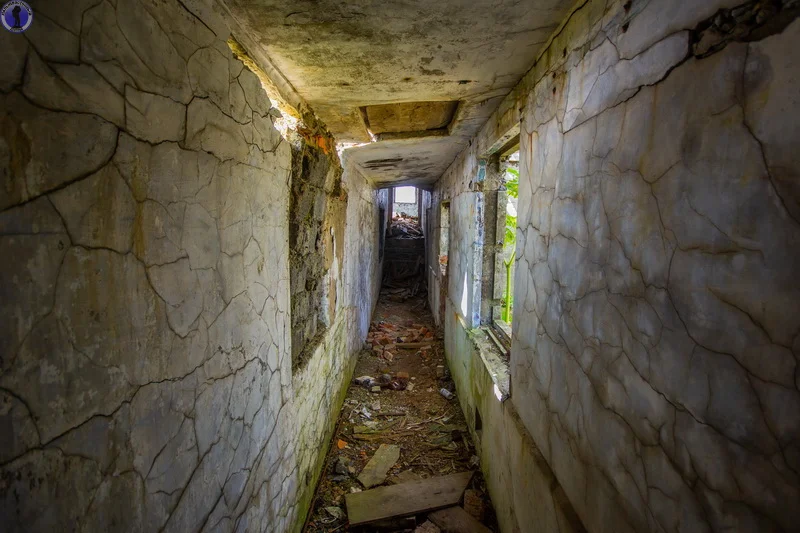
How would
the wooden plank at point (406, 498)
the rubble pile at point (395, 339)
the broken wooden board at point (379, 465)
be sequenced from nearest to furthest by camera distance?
the wooden plank at point (406, 498) → the broken wooden board at point (379, 465) → the rubble pile at point (395, 339)

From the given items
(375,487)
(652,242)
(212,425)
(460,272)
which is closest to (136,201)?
(212,425)

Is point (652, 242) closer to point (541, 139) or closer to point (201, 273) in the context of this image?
point (541, 139)

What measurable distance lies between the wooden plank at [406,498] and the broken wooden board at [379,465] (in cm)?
17

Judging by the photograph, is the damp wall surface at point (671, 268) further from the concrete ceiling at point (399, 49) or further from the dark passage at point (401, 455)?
the dark passage at point (401, 455)

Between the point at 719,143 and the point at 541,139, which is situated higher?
the point at 541,139

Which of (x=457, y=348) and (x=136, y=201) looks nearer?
(x=136, y=201)

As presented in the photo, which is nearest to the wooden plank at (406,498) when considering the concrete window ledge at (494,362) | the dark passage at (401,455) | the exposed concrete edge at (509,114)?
the dark passage at (401,455)

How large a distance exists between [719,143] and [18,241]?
1370 mm

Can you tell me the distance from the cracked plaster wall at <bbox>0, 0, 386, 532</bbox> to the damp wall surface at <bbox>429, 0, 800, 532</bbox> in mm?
1337

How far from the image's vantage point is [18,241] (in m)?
0.66

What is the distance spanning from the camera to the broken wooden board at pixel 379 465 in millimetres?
3075

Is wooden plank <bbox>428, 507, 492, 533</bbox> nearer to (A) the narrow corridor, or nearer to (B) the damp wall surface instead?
(A) the narrow corridor

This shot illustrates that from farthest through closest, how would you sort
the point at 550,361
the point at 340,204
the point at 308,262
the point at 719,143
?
the point at 340,204
the point at 308,262
the point at 550,361
the point at 719,143

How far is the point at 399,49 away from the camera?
1724 mm
